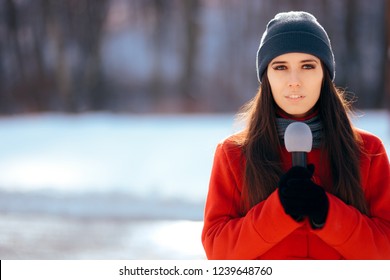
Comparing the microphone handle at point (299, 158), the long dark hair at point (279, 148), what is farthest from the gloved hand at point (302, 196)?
the long dark hair at point (279, 148)

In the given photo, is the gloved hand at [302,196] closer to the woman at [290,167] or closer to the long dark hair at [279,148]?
the woman at [290,167]

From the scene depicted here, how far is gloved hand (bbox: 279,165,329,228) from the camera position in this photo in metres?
1.65

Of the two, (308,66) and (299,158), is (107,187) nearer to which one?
(308,66)

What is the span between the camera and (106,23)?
32.9ft

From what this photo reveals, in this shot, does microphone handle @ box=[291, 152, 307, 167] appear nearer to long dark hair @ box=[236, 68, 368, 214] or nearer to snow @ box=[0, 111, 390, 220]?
long dark hair @ box=[236, 68, 368, 214]

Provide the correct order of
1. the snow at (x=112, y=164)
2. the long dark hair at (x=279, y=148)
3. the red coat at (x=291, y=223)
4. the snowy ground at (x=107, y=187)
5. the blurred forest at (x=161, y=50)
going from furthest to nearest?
the blurred forest at (x=161, y=50)
the snow at (x=112, y=164)
the snowy ground at (x=107, y=187)
the long dark hair at (x=279, y=148)
the red coat at (x=291, y=223)

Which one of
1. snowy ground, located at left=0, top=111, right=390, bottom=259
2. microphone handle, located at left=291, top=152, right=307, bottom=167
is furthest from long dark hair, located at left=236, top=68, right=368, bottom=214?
snowy ground, located at left=0, top=111, right=390, bottom=259

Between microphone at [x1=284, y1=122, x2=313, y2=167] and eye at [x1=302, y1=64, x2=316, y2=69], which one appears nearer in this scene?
microphone at [x1=284, y1=122, x2=313, y2=167]

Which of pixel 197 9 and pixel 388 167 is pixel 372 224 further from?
pixel 197 9

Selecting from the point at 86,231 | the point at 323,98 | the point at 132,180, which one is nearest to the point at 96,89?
the point at 132,180

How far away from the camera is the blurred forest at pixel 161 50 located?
9742 millimetres

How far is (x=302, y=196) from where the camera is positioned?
1655 millimetres

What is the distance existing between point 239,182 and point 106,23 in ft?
27.7

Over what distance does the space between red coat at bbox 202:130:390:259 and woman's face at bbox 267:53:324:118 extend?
15 centimetres
